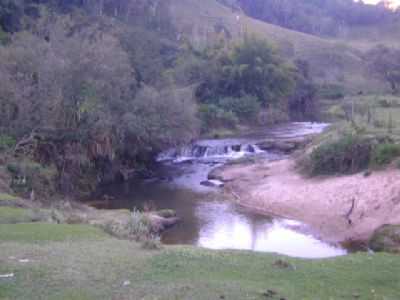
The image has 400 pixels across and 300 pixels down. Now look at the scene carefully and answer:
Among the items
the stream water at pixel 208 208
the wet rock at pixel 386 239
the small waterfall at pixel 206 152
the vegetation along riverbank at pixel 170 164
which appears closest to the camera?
the vegetation along riverbank at pixel 170 164

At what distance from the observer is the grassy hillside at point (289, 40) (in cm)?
10619

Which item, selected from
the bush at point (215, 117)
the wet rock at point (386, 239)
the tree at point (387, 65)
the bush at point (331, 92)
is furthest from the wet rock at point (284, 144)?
the tree at point (387, 65)

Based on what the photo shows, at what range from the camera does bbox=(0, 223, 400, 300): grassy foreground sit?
12984 millimetres

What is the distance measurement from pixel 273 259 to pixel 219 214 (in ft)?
51.4

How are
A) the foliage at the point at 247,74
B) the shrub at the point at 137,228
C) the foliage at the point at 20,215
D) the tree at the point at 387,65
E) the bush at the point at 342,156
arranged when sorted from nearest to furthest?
the shrub at the point at 137,228
the foliage at the point at 20,215
the bush at the point at 342,156
the foliage at the point at 247,74
the tree at the point at 387,65

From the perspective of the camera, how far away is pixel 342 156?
38000mm

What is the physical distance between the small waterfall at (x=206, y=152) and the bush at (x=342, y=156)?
13.0 meters

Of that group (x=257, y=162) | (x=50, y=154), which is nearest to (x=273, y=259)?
(x=50, y=154)

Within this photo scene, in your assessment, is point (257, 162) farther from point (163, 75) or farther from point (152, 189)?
point (163, 75)

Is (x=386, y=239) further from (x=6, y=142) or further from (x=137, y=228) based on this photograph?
(x=6, y=142)

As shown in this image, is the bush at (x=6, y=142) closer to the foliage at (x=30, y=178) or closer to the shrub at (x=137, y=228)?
the foliage at (x=30, y=178)

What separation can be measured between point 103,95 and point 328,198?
16.8m

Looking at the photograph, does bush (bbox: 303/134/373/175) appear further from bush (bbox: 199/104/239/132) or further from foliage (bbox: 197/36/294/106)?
foliage (bbox: 197/36/294/106)

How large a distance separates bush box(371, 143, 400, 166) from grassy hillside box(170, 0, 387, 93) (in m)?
65.0
